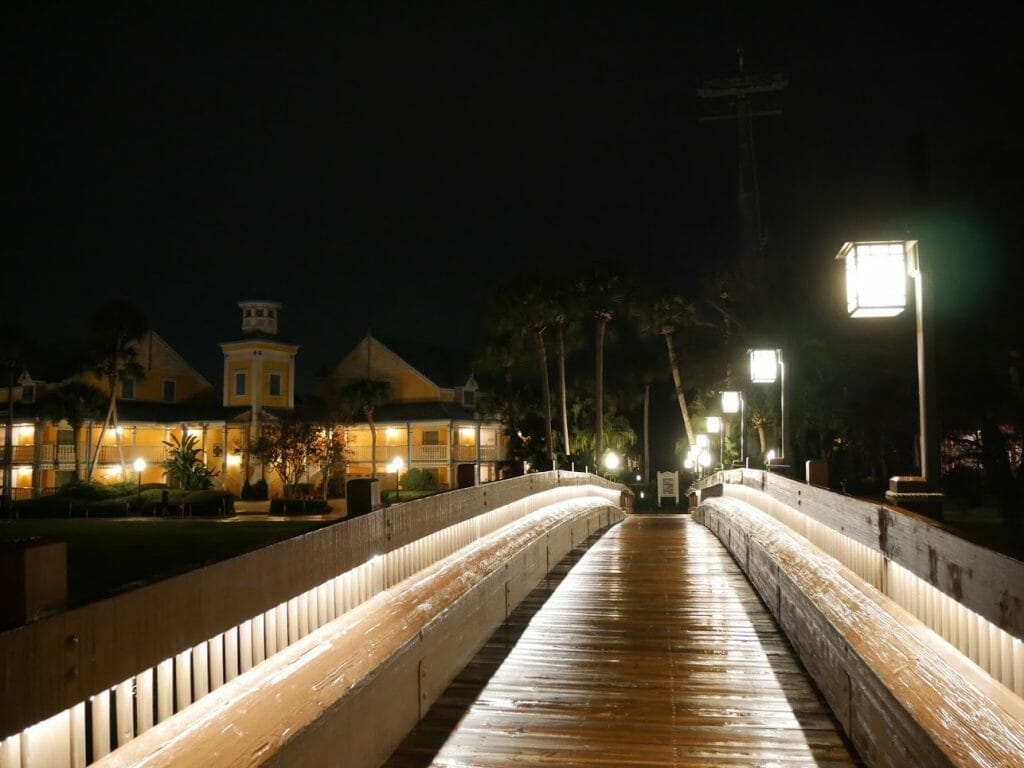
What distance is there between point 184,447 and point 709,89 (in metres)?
38.0

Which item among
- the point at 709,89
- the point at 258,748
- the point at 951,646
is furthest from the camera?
the point at 709,89

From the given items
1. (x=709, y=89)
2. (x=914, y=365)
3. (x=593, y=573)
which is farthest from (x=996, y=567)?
(x=709, y=89)

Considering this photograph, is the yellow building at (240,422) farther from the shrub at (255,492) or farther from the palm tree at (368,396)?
the palm tree at (368,396)

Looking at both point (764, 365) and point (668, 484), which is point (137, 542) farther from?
point (668, 484)

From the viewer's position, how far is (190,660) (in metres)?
3.26

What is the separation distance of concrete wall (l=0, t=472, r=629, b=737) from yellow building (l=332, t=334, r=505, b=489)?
157 ft

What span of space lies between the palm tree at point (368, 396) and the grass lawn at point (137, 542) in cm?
1771

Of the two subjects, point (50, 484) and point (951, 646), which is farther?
point (50, 484)

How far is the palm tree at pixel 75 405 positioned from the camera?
1988 inches

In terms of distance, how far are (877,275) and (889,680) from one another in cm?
681

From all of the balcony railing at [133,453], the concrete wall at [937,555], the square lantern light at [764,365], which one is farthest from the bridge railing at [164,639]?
the balcony railing at [133,453]

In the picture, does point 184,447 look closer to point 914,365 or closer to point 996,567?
point 914,365

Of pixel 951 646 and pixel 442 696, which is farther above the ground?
pixel 951 646

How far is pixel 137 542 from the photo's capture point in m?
24.9
